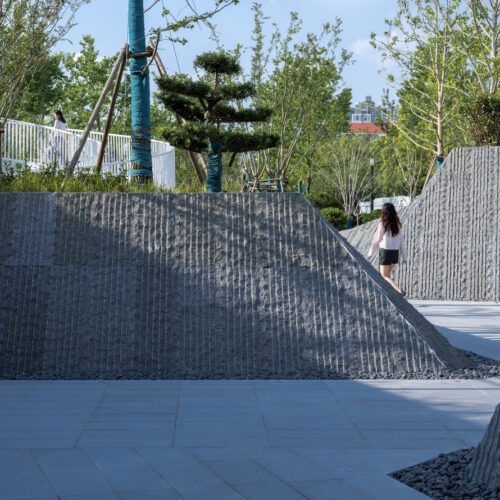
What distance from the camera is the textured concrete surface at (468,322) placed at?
795cm

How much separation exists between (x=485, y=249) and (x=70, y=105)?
108 ft

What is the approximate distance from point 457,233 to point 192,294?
7176 mm

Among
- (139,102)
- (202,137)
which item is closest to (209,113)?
(202,137)

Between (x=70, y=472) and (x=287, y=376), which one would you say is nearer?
(x=70, y=472)

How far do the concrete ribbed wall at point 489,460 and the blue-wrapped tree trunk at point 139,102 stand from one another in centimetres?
702

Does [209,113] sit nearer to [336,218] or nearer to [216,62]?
[216,62]

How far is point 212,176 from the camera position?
33.8 feet

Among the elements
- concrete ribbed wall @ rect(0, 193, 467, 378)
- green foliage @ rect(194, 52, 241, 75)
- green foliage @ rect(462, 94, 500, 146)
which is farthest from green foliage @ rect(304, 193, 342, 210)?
concrete ribbed wall @ rect(0, 193, 467, 378)

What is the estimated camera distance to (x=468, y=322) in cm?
977

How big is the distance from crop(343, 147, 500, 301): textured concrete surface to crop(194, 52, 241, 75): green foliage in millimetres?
4352

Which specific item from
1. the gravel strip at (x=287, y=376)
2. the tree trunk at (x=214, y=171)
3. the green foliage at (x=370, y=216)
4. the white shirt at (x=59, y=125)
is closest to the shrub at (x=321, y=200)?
the green foliage at (x=370, y=216)

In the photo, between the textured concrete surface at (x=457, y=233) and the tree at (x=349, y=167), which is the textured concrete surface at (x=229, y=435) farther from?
the tree at (x=349, y=167)

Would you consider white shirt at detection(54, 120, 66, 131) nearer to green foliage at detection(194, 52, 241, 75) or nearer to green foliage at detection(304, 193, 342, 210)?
green foliage at detection(194, 52, 241, 75)

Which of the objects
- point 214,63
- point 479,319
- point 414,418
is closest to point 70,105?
point 214,63
